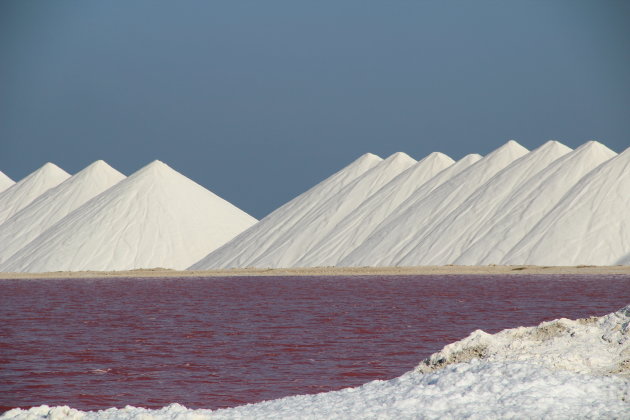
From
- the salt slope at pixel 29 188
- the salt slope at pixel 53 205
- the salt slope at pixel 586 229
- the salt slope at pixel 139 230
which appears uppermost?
the salt slope at pixel 29 188

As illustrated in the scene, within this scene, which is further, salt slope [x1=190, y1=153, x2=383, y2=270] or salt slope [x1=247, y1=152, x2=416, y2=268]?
salt slope [x1=190, y1=153, x2=383, y2=270]

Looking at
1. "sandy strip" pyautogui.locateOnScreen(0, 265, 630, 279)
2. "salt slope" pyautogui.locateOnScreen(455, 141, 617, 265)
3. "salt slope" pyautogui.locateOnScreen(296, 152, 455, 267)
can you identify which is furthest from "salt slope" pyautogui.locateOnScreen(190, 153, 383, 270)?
"salt slope" pyautogui.locateOnScreen(455, 141, 617, 265)

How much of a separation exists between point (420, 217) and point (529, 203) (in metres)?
7.47

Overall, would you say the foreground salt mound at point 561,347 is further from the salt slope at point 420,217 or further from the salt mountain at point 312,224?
the salt mountain at point 312,224

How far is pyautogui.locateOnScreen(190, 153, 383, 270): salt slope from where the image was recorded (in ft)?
214

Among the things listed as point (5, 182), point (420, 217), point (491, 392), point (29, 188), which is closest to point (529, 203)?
point (420, 217)

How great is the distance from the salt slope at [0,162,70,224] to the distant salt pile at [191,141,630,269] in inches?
1047

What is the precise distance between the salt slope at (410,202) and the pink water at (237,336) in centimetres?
2374

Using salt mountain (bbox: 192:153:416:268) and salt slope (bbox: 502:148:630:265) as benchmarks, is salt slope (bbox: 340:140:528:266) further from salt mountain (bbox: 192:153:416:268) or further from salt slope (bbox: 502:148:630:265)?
salt slope (bbox: 502:148:630:265)

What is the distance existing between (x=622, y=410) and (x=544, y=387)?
2.74ft

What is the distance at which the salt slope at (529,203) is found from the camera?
55.5 metres

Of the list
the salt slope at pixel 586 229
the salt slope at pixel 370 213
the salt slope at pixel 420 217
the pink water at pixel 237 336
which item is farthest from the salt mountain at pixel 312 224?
the pink water at pixel 237 336

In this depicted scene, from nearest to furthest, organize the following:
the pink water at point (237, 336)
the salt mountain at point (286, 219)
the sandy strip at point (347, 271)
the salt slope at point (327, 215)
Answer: the pink water at point (237, 336), the sandy strip at point (347, 271), the salt slope at point (327, 215), the salt mountain at point (286, 219)

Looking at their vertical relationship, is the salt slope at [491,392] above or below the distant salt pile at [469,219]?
below
